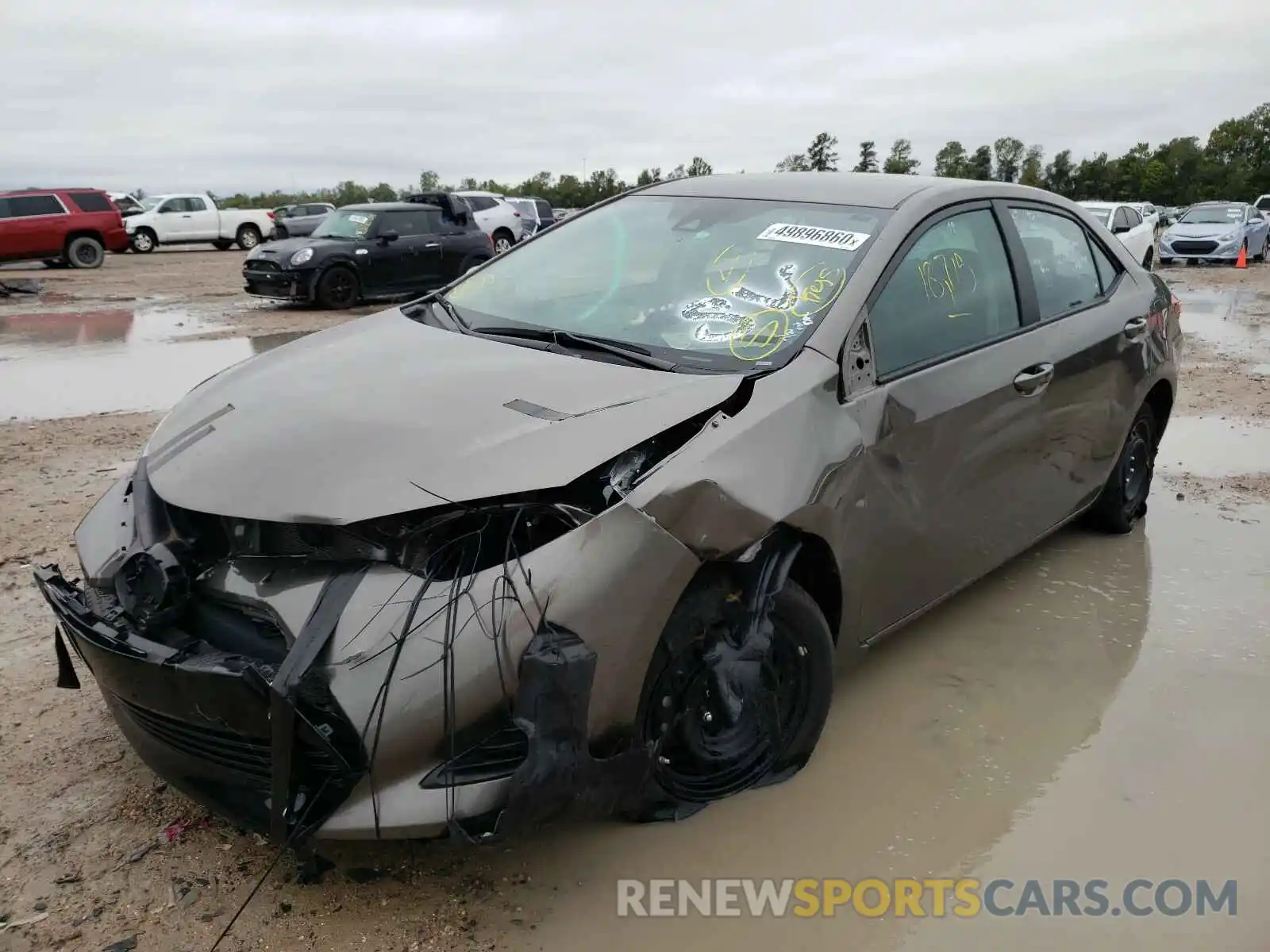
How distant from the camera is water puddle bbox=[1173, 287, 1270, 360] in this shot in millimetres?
10391

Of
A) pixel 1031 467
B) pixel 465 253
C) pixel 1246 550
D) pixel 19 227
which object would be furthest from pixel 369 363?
pixel 19 227

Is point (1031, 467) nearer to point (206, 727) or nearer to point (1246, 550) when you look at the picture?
point (1246, 550)

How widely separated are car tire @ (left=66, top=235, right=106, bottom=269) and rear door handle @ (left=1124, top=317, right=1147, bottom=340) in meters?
21.8

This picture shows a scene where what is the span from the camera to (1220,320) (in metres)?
12.6

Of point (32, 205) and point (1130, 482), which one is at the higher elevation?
point (32, 205)

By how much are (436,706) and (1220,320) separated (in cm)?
1336

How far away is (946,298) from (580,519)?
173 cm

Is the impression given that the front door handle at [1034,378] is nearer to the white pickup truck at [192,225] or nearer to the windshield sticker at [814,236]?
the windshield sticker at [814,236]

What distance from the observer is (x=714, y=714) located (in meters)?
2.52

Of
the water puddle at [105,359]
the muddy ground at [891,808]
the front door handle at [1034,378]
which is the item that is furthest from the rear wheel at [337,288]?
the front door handle at [1034,378]

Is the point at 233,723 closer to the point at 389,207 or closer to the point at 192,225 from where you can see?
the point at 389,207

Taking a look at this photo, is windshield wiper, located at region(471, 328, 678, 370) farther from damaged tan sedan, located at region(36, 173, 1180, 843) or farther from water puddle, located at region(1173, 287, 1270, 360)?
water puddle, located at region(1173, 287, 1270, 360)

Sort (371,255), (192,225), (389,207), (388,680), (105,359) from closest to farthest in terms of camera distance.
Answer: (388,680)
(105,359)
(371,255)
(389,207)
(192,225)

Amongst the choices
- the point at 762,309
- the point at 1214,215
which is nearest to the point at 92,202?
Answer: the point at 762,309
